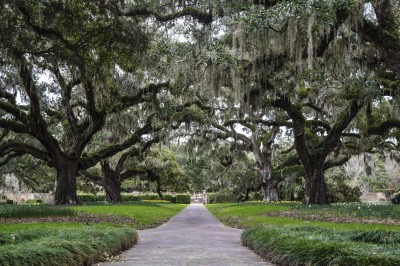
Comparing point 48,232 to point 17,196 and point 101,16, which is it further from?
point 17,196

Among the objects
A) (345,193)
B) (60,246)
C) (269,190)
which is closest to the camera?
(60,246)

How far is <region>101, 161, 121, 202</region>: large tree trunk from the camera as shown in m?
34.4

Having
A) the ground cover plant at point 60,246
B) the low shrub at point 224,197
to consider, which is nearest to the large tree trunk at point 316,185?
the ground cover plant at point 60,246

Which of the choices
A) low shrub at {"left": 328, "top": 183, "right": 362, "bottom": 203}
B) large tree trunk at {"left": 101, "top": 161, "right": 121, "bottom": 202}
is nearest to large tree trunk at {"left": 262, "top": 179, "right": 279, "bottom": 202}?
large tree trunk at {"left": 101, "top": 161, "right": 121, "bottom": 202}

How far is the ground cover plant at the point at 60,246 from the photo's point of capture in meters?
5.18

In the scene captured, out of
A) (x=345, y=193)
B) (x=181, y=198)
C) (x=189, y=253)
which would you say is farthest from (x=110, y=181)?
(x=181, y=198)

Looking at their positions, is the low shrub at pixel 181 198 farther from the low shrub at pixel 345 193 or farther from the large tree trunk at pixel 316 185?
the large tree trunk at pixel 316 185

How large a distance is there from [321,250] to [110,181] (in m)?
30.2

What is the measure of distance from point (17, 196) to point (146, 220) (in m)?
48.9

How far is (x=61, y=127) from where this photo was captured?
28.4m

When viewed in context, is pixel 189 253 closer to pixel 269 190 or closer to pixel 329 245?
pixel 329 245

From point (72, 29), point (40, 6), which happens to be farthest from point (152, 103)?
point (40, 6)

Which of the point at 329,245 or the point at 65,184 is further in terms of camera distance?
the point at 65,184

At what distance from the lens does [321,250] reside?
5.71 meters
